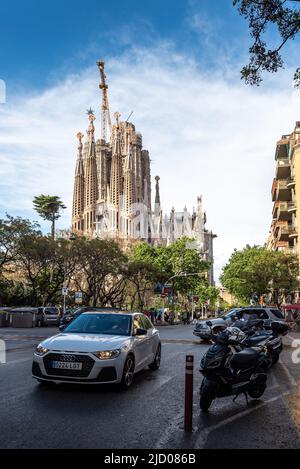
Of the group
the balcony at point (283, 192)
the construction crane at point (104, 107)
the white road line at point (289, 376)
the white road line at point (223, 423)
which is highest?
the construction crane at point (104, 107)

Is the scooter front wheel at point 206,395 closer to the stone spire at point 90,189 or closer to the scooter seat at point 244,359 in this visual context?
the scooter seat at point 244,359

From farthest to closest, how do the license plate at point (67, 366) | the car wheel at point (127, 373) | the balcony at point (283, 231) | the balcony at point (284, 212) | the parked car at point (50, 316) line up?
the balcony at point (284, 212) < the balcony at point (283, 231) < the parked car at point (50, 316) < the car wheel at point (127, 373) < the license plate at point (67, 366)

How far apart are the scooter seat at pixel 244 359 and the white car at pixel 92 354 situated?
6.36ft

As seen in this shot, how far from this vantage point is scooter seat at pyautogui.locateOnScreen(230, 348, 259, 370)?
24.5 ft

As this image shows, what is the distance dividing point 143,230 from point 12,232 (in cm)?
9490

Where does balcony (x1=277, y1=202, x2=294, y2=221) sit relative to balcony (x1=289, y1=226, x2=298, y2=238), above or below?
above

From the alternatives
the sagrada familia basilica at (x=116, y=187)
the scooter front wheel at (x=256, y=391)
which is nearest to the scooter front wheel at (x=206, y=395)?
the scooter front wheel at (x=256, y=391)

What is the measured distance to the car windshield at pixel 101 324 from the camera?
9.21 metres

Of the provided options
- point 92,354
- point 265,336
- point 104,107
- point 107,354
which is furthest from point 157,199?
point 92,354

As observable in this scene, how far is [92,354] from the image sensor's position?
25.6ft

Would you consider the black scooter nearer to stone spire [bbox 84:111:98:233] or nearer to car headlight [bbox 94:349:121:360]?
car headlight [bbox 94:349:121:360]

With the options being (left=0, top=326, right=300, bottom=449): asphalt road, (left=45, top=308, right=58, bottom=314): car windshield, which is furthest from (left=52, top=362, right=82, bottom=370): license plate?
(left=45, top=308, right=58, bottom=314): car windshield

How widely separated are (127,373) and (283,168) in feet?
195
